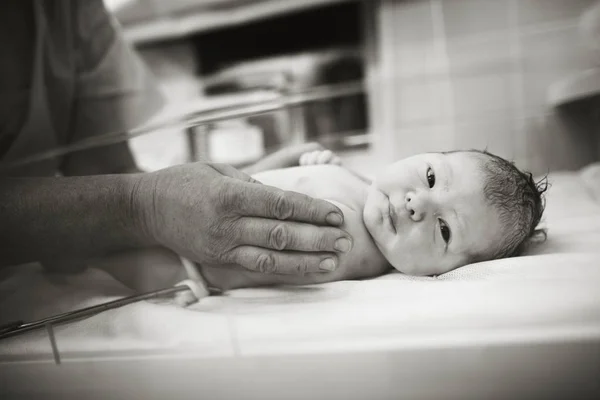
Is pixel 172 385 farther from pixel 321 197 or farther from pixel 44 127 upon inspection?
pixel 44 127

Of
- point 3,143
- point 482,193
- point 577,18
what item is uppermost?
point 577,18

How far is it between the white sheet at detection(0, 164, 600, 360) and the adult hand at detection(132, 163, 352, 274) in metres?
0.04

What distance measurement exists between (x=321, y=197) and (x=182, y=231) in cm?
19

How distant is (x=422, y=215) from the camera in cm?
64

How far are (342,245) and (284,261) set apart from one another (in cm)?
8

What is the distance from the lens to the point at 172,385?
0.47m

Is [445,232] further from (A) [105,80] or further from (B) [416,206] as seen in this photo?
(A) [105,80]

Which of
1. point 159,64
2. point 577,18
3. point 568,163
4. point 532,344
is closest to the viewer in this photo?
point 532,344

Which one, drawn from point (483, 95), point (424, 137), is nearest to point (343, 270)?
point (424, 137)

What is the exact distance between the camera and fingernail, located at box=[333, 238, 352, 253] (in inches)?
22.7

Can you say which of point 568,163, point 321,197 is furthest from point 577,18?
point 321,197

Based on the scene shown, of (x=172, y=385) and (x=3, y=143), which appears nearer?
(x=172, y=385)

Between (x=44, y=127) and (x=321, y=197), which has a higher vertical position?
(x=44, y=127)

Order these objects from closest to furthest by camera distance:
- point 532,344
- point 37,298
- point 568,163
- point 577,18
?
1. point 532,344
2. point 37,298
3. point 577,18
4. point 568,163
